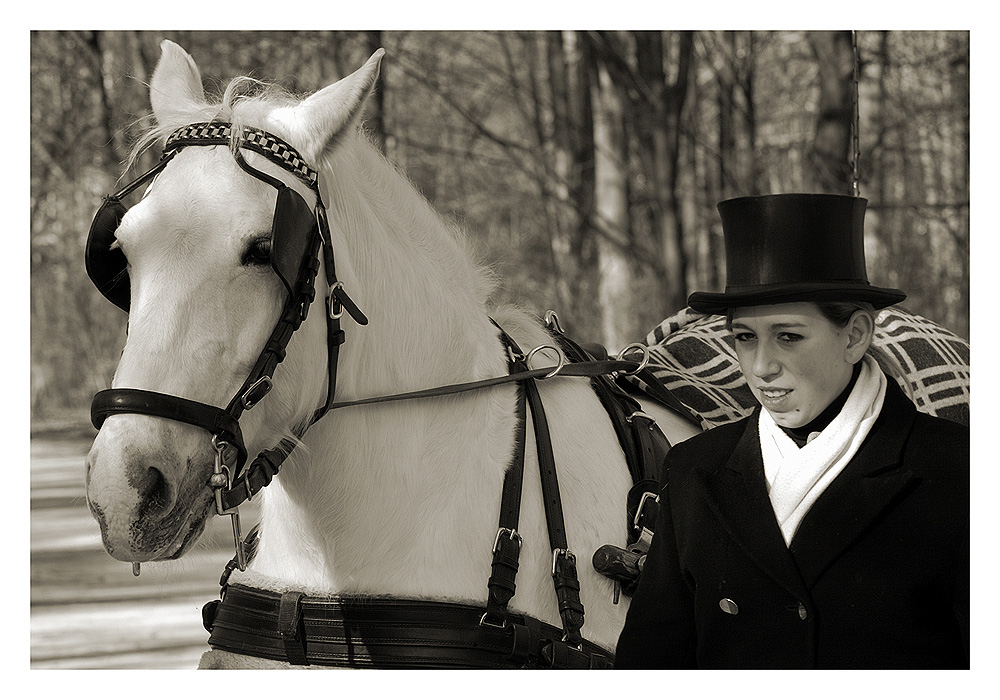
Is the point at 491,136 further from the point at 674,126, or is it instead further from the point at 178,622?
the point at 178,622

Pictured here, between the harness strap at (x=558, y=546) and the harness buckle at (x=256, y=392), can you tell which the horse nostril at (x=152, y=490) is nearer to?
the harness buckle at (x=256, y=392)

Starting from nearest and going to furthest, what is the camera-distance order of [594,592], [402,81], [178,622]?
[594,592] → [178,622] → [402,81]

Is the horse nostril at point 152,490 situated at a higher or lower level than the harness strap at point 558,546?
higher

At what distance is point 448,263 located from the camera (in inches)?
98.3

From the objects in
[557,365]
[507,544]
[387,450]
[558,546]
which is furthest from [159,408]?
[557,365]

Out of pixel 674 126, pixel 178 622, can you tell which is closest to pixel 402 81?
pixel 674 126

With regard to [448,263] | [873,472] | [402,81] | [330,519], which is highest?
[402,81]

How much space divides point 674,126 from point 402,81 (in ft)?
9.19

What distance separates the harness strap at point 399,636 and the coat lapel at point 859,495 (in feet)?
2.36

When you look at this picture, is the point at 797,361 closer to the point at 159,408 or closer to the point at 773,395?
the point at 773,395

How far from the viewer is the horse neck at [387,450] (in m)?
2.22

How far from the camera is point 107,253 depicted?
204 centimetres

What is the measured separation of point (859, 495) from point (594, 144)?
8298 mm

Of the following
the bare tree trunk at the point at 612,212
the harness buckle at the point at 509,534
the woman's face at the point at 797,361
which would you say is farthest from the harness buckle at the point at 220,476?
the bare tree trunk at the point at 612,212
